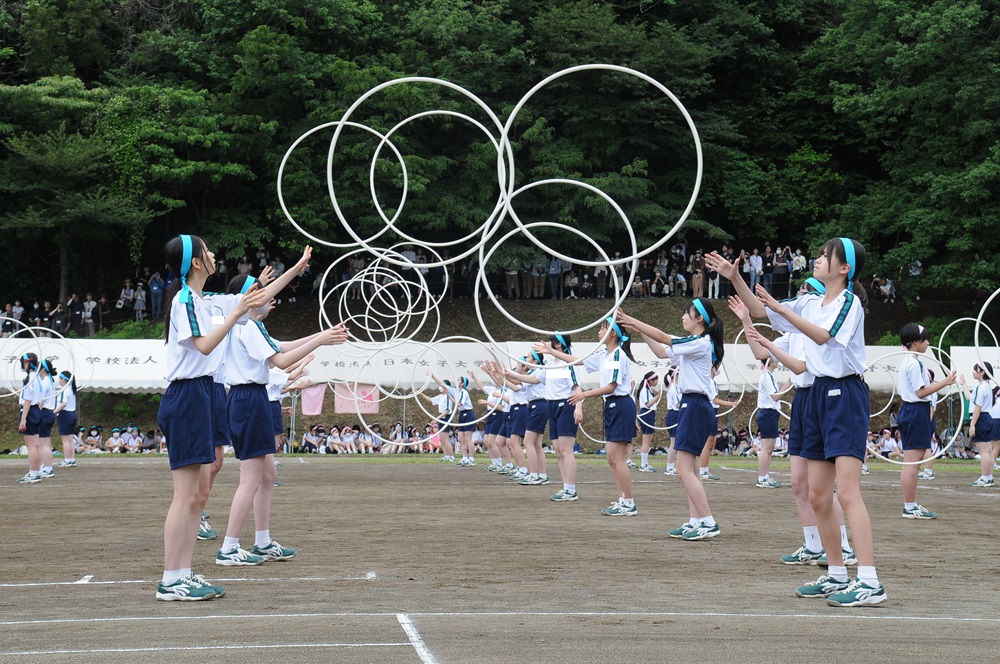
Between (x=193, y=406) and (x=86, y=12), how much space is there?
41.4 metres

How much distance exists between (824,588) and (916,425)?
6.51 meters

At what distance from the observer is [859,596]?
24.6 feet

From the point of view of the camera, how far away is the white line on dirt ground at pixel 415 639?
5816mm

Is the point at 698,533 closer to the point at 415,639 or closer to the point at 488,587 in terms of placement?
the point at 488,587

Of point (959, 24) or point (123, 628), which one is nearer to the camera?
point (123, 628)

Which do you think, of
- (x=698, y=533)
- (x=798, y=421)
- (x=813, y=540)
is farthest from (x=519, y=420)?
(x=798, y=421)

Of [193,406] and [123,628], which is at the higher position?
[193,406]

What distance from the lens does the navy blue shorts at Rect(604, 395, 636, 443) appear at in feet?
43.9

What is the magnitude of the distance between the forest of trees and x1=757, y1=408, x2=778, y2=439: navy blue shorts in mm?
17589

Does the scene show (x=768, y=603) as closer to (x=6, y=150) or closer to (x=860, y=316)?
(x=860, y=316)

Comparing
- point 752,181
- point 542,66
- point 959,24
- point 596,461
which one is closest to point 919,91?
point 959,24

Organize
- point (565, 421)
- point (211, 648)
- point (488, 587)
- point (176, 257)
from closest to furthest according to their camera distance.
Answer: point (211, 648), point (176, 257), point (488, 587), point (565, 421)

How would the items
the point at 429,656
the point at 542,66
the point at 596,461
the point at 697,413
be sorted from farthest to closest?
the point at 542,66
the point at 596,461
the point at 697,413
the point at 429,656

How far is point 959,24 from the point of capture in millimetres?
36750
